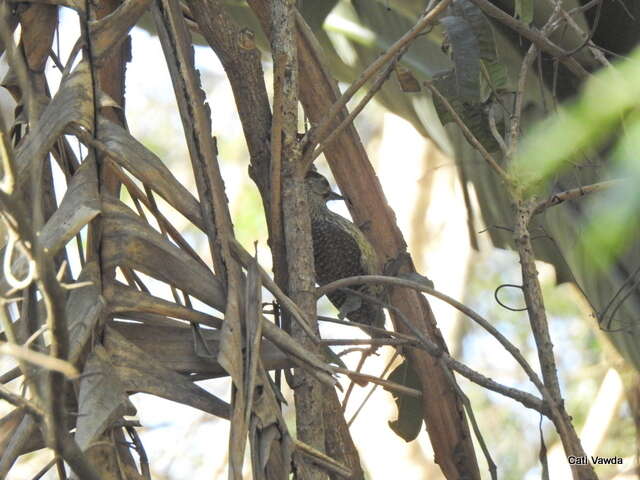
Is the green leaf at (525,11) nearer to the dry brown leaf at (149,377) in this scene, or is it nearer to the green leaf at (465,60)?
the green leaf at (465,60)

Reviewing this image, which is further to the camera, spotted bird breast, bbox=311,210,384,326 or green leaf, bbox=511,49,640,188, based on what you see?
spotted bird breast, bbox=311,210,384,326

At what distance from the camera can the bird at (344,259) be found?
73.1 inches

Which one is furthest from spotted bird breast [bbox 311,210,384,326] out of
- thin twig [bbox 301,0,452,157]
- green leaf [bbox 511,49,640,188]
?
green leaf [bbox 511,49,640,188]

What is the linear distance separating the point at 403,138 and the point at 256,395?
553 cm

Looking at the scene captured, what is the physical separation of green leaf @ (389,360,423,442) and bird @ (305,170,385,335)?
11cm

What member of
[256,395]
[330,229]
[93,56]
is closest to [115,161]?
[93,56]

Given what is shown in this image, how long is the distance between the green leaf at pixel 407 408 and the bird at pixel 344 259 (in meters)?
0.11

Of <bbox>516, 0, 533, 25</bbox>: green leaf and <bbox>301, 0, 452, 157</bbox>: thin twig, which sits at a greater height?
<bbox>516, 0, 533, 25</bbox>: green leaf

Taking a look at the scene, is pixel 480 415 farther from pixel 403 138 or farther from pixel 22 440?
pixel 22 440

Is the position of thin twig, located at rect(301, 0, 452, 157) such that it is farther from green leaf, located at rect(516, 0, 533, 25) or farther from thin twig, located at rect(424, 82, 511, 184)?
green leaf, located at rect(516, 0, 533, 25)

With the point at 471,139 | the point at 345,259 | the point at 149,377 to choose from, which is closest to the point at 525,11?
the point at 471,139

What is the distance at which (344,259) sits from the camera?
195 centimetres

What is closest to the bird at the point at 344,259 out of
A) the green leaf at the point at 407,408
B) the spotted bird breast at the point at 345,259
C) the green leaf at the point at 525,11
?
the spotted bird breast at the point at 345,259

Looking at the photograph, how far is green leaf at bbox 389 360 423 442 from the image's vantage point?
1.73 m
